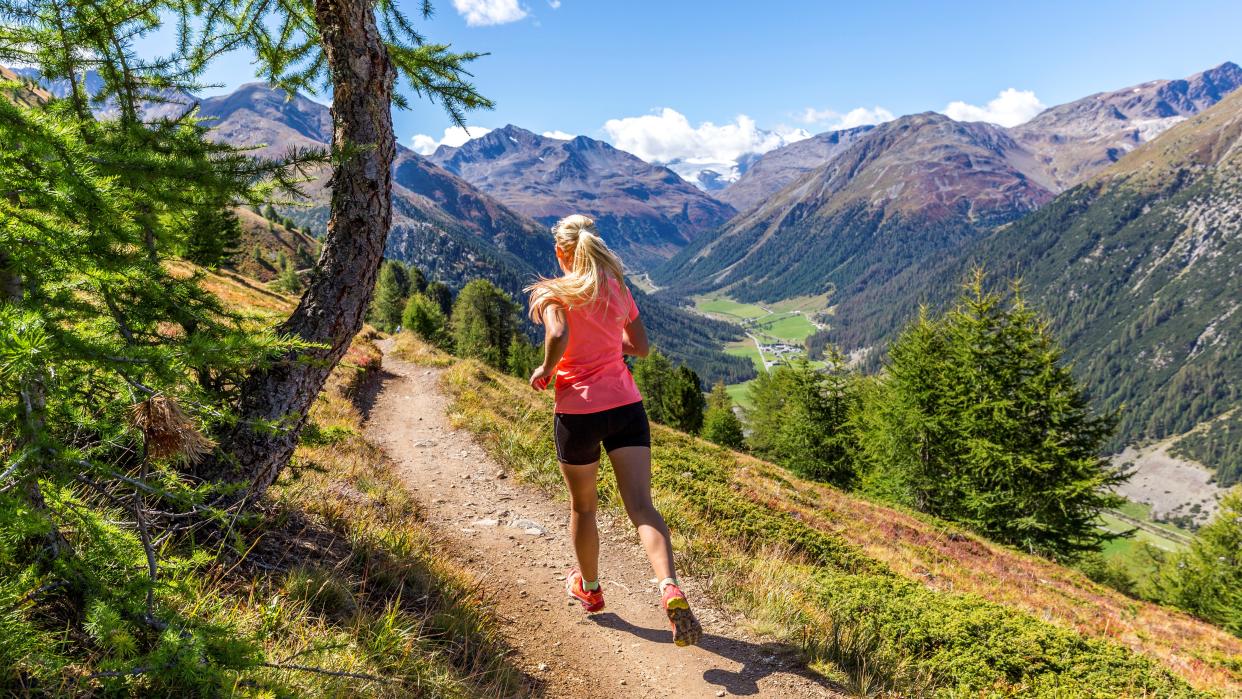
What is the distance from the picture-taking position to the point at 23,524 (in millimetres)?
1869

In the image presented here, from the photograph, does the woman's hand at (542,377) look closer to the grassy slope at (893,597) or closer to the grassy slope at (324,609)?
the grassy slope at (324,609)

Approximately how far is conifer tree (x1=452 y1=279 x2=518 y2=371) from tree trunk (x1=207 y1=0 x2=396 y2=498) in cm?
5060

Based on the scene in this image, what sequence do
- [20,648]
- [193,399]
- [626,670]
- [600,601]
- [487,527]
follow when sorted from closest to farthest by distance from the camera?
[20,648] < [193,399] < [626,670] < [600,601] < [487,527]

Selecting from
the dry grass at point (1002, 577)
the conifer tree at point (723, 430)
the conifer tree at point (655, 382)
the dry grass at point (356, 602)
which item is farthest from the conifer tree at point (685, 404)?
the dry grass at point (356, 602)

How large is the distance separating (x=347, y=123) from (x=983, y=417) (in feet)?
86.7

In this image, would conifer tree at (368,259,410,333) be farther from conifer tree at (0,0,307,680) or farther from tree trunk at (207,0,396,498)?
conifer tree at (0,0,307,680)

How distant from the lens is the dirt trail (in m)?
4.56

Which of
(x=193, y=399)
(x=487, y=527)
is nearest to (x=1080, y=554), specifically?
(x=487, y=527)

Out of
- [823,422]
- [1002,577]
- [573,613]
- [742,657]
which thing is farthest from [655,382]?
[742,657]

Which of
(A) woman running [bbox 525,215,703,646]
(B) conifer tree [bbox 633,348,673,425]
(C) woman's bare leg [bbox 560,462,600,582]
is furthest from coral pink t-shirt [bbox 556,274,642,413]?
(B) conifer tree [bbox 633,348,673,425]

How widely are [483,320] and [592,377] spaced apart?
55.0 meters

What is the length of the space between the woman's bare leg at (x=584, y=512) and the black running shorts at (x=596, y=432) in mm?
98

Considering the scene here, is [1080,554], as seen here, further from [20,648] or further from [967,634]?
[20,648]

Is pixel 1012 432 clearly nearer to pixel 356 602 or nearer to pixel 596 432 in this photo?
pixel 596 432
